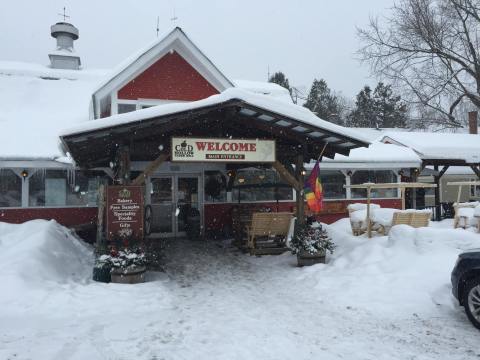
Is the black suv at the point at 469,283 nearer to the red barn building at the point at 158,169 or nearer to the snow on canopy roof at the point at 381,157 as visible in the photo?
the red barn building at the point at 158,169

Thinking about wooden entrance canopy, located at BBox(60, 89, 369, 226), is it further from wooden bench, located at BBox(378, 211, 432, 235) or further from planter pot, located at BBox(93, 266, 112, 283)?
wooden bench, located at BBox(378, 211, 432, 235)

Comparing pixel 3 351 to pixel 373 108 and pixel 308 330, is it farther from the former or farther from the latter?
pixel 373 108

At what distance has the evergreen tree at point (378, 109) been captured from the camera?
47.5 metres

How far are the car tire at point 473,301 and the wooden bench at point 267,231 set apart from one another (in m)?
5.68

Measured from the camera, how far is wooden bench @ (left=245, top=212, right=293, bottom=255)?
10.8 meters

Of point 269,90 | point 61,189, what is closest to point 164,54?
point 61,189

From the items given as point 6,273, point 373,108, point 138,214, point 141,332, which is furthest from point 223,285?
point 373,108

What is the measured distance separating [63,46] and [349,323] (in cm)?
2314

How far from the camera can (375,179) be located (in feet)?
56.2

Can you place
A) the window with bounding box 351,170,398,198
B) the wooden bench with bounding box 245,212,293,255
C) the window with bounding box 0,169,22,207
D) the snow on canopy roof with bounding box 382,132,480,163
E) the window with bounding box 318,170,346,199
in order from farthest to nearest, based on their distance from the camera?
1. the snow on canopy roof with bounding box 382,132,480,163
2. the window with bounding box 351,170,398,198
3. the window with bounding box 318,170,346,199
4. the window with bounding box 0,169,22,207
5. the wooden bench with bounding box 245,212,293,255

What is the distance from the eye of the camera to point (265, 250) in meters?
11.0

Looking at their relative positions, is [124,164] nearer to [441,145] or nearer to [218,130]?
[218,130]

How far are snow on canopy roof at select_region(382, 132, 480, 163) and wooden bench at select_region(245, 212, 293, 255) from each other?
9483 mm

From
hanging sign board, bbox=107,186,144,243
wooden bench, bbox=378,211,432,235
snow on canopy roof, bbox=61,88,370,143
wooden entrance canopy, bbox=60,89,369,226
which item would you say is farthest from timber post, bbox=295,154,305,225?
hanging sign board, bbox=107,186,144,243
